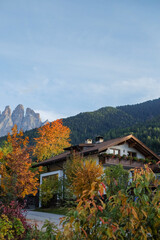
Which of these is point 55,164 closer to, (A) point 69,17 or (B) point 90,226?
(A) point 69,17

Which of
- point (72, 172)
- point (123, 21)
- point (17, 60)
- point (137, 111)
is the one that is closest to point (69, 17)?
point (123, 21)

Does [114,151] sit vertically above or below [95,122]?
below

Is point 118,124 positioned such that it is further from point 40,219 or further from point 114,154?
point 40,219

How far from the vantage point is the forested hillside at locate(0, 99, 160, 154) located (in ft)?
224

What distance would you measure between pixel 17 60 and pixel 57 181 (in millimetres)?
11107

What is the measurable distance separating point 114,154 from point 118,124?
245 ft

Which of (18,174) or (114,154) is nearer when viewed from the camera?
(18,174)

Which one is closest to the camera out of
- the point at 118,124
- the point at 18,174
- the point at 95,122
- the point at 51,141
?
the point at 18,174

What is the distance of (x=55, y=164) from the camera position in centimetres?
3206

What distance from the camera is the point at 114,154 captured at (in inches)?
1107

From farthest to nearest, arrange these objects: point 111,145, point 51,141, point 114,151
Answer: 1. point 51,141
2. point 114,151
3. point 111,145

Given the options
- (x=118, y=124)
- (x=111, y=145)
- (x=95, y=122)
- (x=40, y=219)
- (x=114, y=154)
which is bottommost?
(x=40, y=219)

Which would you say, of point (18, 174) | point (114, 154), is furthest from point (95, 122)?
point (18, 174)

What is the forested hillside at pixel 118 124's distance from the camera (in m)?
68.2
